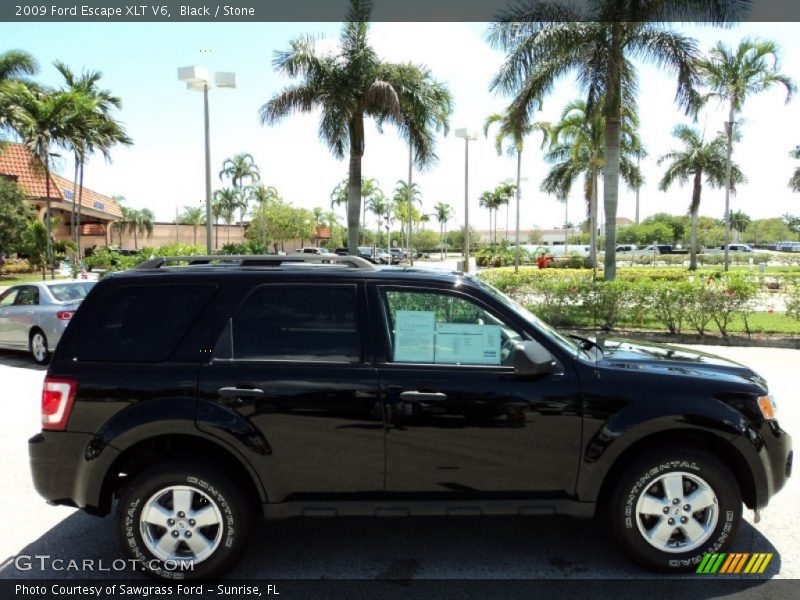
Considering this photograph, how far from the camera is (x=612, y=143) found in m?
18.3

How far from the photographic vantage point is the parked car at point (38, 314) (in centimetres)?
1078

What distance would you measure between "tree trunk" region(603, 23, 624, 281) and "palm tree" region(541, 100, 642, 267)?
10441 millimetres

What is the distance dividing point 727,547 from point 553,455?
3.87ft

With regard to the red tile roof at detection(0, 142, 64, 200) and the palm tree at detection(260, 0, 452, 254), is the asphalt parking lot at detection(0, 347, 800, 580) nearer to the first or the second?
the palm tree at detection(260, 0, 452, 254)

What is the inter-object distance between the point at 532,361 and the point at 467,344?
0.40 m

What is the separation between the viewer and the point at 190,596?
3.40m

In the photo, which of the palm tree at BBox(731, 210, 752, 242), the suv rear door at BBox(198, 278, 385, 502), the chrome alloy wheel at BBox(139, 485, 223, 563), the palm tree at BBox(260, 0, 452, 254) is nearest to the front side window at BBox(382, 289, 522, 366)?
the suv rear door at BBox(198, 278, 385, 502)

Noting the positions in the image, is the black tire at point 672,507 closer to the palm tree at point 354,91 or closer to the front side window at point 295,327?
the front side window at point 295,327

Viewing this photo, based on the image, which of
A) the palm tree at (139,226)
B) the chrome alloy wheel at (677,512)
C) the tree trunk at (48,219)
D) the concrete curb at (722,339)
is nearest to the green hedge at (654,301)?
the concrete curb at (722,339)

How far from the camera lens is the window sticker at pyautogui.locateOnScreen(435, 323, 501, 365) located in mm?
3588

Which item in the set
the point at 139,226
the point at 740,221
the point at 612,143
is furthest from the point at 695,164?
the point at 740,221

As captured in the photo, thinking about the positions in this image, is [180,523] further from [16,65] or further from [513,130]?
[16,65]

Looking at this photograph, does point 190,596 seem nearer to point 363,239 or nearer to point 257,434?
point 257,434

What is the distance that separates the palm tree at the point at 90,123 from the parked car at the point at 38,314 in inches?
→ 743
